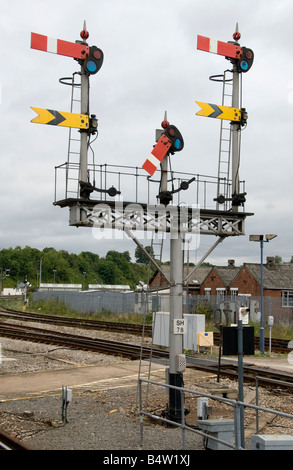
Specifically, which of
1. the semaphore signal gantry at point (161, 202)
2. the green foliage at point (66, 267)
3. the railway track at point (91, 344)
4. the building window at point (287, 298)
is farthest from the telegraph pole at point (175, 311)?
the green foliage at point (66, 267)

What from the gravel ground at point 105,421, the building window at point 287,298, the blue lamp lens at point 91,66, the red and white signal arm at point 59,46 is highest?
the red and white signal arm at point 59,46

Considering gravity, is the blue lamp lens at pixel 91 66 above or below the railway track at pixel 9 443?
above

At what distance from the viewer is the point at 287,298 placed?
39781 mm

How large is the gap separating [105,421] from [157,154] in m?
5.07

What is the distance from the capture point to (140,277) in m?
142

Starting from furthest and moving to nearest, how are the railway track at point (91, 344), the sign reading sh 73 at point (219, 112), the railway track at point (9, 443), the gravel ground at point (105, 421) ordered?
1. the railway track at point (91, 344)
2. the sign reading sh 73 at point (219, 112)
3. the gravel ground at point (105, 421)
4. the railway track at point (9, 443)

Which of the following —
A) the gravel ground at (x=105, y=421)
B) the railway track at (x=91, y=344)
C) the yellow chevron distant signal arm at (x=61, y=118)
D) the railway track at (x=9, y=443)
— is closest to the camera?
the railway track at (x=9, y=443)

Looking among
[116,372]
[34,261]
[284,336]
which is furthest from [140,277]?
[116,372]

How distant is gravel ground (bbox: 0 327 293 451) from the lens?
8398mm

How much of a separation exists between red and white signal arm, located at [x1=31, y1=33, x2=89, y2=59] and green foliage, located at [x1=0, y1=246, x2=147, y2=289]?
121760 mm

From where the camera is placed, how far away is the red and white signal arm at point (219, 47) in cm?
1064

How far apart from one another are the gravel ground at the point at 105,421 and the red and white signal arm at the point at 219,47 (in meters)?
7.30

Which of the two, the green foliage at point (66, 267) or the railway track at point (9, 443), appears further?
the green foliage at point (66, 267)

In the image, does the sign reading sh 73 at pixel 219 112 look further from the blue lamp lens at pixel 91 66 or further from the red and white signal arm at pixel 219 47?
the blue lamp lens at pixel 91 66
